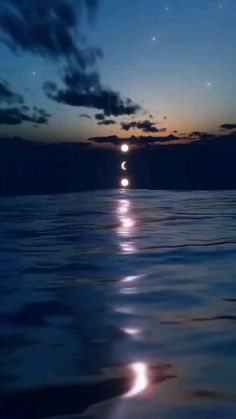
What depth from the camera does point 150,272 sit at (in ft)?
29.3

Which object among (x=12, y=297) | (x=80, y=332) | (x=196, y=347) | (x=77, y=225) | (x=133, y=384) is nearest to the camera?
(x=133, y=384)

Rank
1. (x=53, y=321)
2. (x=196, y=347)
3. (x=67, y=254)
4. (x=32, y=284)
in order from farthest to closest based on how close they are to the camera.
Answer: (x=67, y=254) < (x=32, y=284) < (x=53, y=321) < (x=196, y=347)

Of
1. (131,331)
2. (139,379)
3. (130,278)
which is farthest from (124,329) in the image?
(130,278)

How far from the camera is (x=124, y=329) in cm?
552

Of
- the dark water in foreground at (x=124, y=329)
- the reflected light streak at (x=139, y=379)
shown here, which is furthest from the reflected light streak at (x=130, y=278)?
the reflected light streak at (x=139, y=379)

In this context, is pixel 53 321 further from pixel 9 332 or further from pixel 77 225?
pixel 77 225

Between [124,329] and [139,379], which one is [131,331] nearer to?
[124,329]

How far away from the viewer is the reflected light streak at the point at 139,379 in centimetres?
381

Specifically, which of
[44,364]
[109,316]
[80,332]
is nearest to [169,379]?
[44,364]

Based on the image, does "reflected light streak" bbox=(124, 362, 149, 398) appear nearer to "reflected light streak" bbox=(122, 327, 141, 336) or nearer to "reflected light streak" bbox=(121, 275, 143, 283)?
"reflected light streak" bbox=(122, 327, 141, 336)

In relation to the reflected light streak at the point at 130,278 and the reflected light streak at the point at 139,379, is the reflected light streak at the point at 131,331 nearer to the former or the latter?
the reflected light streak at the point at 139,379

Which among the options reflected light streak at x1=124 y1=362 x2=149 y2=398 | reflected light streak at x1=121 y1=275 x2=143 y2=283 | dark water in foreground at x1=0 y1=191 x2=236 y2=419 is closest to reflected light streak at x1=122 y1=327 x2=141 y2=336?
dark water in foreground at x1=0 y1=191 x2=236 y2=419

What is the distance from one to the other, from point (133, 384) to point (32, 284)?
14.3 ft

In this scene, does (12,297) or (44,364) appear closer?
(44,364)
